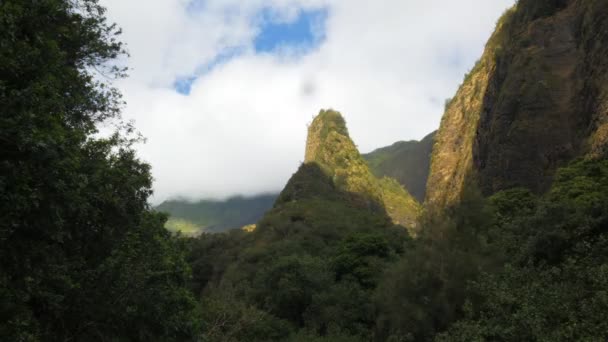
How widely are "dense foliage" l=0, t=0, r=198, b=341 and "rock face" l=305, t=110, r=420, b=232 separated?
275 ft

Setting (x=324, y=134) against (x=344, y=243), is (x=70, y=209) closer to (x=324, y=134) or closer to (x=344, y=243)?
(x=344, y=243)

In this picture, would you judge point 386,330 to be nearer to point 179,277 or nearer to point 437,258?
point 437,258

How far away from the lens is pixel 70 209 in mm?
10125

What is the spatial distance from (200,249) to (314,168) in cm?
3048

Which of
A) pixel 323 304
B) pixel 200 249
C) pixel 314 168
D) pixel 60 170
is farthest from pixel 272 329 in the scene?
pixel 314 168

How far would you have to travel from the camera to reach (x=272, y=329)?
34875 mm

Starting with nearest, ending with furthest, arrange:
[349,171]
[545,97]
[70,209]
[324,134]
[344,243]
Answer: [70,209] < [545,97] < [344,243] < [349,171] < [324,134]

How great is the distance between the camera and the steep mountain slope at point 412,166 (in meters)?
167

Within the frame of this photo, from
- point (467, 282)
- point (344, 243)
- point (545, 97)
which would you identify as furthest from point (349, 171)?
point (467, 282)

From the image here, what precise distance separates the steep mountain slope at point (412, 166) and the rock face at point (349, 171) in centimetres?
3954

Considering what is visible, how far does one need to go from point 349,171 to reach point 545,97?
2683 inches

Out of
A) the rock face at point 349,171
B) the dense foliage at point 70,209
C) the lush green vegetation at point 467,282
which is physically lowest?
the lush green vegetation at point 467,282

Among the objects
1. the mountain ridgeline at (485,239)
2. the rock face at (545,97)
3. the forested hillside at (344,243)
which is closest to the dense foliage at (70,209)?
the forested hillside at (344,243)

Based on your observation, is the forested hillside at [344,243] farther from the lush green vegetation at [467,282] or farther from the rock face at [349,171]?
the rock face at [349,171]
